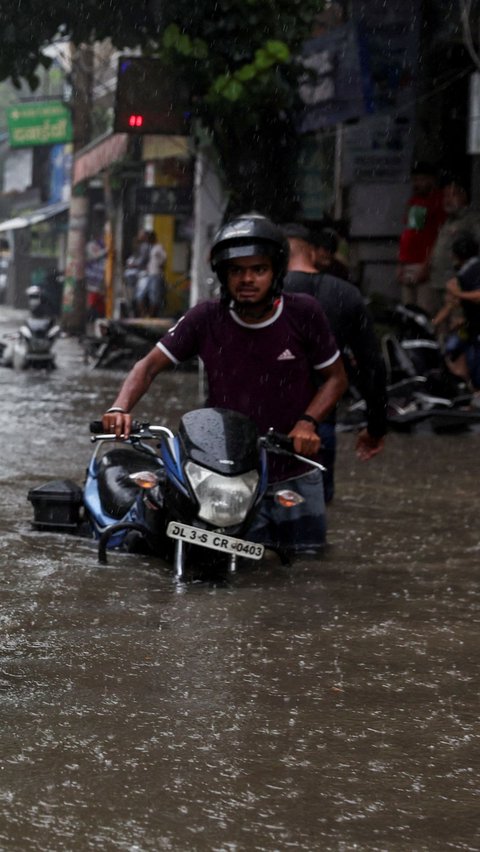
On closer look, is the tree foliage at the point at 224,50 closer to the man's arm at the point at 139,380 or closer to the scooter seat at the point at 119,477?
the scooter seat at the point at 119,477

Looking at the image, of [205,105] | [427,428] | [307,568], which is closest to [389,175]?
[205,105]

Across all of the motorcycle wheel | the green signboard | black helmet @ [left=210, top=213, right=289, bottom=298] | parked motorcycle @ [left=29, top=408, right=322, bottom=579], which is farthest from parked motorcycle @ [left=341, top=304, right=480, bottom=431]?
the green signboard

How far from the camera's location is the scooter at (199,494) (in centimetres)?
613

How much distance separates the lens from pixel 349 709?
14.8 feet

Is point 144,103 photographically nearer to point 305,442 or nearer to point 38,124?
point 305,442

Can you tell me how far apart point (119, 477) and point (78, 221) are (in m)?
26.4

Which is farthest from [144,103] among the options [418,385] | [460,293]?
[418,385]

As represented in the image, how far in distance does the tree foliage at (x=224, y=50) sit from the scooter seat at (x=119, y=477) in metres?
8.06

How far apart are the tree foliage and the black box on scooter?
8209 millimetres

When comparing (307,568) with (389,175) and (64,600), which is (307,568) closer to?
(64,600)

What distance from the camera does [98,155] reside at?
29859 mm

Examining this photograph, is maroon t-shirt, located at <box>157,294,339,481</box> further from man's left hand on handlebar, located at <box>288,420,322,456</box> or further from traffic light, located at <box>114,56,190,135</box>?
traffic light, located at <box>114,56,190,135</box>

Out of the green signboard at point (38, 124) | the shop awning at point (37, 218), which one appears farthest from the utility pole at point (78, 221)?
the shop awning at point (37, 218)

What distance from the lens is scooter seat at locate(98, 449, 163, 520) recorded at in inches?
279
